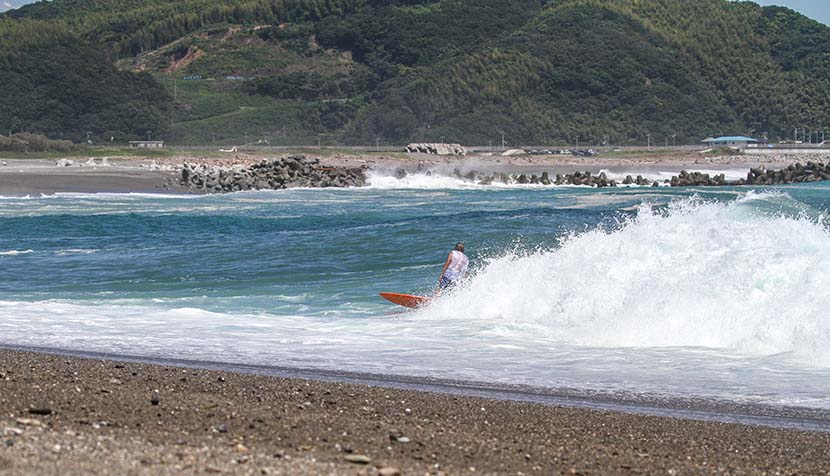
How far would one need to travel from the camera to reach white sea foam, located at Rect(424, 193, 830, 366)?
11.9 metres

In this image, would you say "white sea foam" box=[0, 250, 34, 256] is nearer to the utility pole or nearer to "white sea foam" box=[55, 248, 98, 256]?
"white sea foam" box=[55, 248, 98, 256]

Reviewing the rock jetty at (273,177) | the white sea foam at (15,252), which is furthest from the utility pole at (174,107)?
the white sea foam at (15,252)

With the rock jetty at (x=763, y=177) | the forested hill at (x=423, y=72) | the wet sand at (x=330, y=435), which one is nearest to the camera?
the wet sand at (x=330, y=435)

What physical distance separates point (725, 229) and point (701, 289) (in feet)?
7.09

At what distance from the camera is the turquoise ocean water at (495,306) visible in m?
10.5

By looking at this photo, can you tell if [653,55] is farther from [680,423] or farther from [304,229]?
[680,423]

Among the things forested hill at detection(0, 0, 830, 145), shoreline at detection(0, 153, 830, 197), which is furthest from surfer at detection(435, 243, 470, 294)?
forested hill at detection(0, 0, 830, 145)

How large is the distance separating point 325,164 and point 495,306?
5978 centimetres

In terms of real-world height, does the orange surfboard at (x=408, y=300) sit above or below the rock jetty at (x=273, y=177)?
below

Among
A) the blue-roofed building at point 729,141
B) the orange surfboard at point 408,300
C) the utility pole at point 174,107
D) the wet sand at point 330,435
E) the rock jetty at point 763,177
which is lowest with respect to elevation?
the rock jetty at point 763,177

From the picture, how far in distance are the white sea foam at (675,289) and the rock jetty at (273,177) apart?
119 ft

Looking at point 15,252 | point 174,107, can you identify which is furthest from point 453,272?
point 174,107

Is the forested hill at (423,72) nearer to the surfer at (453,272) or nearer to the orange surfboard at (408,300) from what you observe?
the orange surfboard at (408,300)

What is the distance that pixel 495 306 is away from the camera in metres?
14.5
